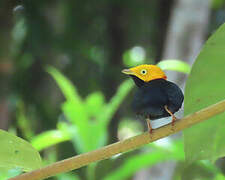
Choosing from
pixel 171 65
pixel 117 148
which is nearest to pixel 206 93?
pixel 117 148

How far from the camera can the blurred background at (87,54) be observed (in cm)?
229

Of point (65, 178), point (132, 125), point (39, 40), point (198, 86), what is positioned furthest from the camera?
point (132, 125)

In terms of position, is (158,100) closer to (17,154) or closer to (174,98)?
(174,98)

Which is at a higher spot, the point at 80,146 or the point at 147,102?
the point at 80,146

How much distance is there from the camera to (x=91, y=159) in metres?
0.64

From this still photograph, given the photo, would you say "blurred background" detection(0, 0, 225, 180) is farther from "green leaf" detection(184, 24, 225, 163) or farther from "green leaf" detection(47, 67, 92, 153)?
"green leaf" detection(184, 24, 225, 163)

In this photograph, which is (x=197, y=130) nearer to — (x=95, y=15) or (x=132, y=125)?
(x=95, y=15)

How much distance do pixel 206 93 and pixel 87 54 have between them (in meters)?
2.36

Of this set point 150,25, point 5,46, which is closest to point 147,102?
point 5,46

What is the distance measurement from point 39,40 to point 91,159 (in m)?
2.22

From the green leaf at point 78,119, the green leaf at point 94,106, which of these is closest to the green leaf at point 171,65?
the green leaf at point 78,119

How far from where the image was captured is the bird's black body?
72 centimetres

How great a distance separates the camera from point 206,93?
0.78 m

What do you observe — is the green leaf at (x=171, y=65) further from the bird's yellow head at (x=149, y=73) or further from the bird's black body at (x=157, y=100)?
the bird's black body at (x=157, y=100)
